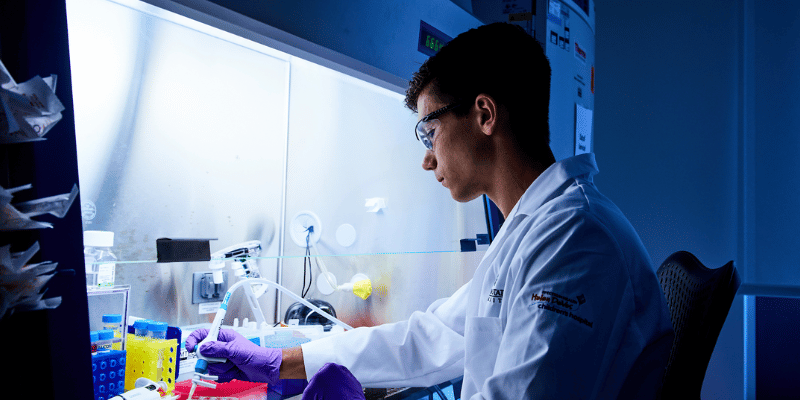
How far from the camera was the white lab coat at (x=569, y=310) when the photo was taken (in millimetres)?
831

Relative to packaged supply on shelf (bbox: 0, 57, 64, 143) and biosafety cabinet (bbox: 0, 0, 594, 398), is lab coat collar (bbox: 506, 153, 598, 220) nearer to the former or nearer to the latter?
biosafety cabinet (bbox: 0, 0, 594, 398)

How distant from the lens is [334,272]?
218 cm

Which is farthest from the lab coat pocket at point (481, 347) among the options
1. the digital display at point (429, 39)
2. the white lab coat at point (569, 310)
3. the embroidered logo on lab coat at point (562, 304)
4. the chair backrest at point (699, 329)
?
the digital display at point (429, 39)

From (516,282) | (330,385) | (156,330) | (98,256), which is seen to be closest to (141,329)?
(156,330)

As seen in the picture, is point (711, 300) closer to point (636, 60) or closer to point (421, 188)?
point (421, 188)

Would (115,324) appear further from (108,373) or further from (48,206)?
(48,206)

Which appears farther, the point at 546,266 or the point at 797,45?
the point at 797,45

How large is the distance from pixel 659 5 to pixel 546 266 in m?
3.37

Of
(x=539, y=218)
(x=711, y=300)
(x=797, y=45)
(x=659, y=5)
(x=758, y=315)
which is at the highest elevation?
(x=659, y=5)

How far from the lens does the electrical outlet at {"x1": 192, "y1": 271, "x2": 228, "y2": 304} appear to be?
1.90 meters

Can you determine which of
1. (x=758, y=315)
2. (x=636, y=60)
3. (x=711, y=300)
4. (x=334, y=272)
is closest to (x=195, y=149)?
(x=334, y=272)

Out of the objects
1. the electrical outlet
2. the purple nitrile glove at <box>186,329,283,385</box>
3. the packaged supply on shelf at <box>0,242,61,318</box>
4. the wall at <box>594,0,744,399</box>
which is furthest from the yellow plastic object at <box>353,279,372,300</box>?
the wall at <box>594,0,744,399</box>

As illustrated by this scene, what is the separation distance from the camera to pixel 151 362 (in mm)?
1165

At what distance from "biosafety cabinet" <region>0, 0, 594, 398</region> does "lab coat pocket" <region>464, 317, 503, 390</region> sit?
53 centimetres
